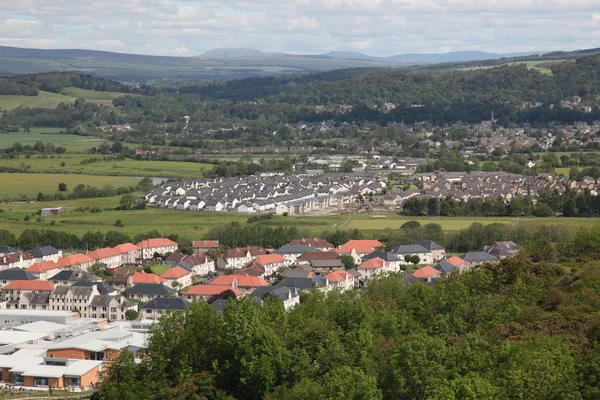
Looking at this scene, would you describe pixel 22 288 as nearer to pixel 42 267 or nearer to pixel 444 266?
pixel 42 267

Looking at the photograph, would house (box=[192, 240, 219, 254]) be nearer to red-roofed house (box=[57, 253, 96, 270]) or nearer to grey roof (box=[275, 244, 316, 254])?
grey roof (box=[275, 244, 316, 254])

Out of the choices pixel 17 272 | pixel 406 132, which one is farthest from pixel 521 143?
pixel 17 272

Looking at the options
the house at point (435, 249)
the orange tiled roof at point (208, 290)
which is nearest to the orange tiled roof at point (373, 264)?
the house at point (435, 249)

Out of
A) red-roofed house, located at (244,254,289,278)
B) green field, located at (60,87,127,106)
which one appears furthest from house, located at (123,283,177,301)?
green field, located at (60,87,127,106)

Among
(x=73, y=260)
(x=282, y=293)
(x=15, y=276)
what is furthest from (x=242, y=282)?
(x=15, y=276)

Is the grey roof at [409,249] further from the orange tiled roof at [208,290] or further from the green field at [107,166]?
the green field at [107,166]
